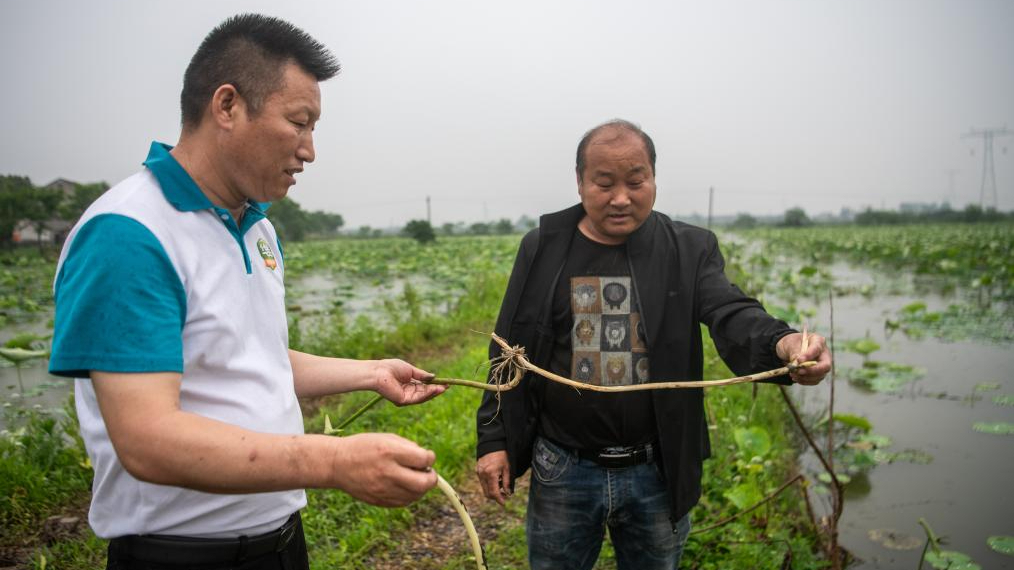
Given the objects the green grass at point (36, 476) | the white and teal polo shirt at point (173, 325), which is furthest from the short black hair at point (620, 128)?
the green grass at point (36, 476)

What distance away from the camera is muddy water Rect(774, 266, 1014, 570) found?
3461 millimetres

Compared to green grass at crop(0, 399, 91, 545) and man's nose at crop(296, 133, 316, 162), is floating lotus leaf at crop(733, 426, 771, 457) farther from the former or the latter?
green grass at crop(0, 399, 91, 545)

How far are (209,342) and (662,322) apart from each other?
124cm

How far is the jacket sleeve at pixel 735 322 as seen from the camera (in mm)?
1577

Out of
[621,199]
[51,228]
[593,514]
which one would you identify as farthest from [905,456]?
[51,228]

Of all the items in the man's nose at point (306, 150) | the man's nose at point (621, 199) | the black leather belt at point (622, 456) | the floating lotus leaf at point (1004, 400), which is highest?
the man's nose at point (306, 150)

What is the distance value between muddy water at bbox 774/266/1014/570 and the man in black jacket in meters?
2.15

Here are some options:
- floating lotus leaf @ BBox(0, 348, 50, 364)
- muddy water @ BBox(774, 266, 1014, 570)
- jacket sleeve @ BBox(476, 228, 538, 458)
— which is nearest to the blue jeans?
jacket sleeve @ BBox(476, 228, 538, 458)

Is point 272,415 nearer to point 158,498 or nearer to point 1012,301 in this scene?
point 158,498

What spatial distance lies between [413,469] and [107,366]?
0.46 meters

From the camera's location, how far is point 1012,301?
955cm

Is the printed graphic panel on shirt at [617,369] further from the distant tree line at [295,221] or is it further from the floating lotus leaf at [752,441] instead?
the distant tree line at [295,221]

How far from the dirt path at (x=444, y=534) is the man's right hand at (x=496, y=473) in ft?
3.38

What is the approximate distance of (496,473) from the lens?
1.90 m
